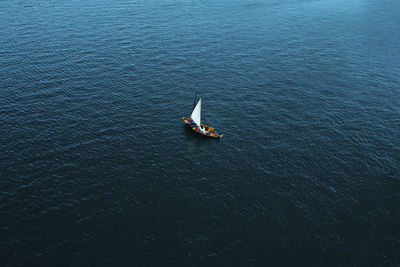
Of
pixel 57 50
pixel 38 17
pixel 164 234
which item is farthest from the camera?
pixel 38 17

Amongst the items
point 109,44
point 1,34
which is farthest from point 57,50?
point 1,34

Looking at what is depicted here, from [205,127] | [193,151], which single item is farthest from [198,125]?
[193,151]

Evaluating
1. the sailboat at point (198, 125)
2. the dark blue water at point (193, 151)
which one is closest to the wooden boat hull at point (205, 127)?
the sailboat at point (198, 125)

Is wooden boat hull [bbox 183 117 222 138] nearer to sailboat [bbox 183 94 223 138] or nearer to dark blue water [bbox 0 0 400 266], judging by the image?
sailboat [bbox 183 94 223 138]

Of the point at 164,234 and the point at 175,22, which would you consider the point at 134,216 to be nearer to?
the point at 164,234

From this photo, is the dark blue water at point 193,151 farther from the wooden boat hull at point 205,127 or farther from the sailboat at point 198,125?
the sailboat at point 198,125

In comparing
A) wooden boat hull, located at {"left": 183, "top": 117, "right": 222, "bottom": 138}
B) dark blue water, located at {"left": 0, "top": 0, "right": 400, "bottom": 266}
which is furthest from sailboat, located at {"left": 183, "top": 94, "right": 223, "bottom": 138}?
dark blue water, located at {"left": 0, "top": 0, "right": 400, "bottom": 266}

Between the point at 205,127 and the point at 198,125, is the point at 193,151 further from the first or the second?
the point at 205,127

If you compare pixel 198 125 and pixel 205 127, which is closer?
pixel 198 125
